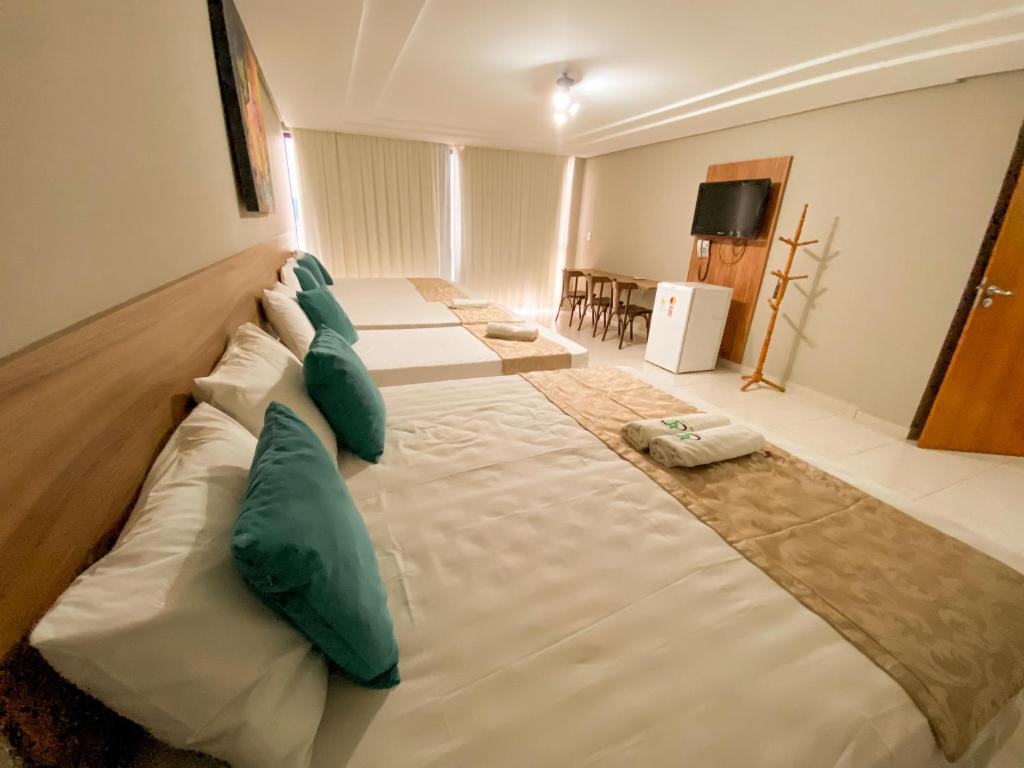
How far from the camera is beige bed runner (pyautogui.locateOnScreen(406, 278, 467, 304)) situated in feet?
12.7

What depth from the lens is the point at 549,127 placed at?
4359mm

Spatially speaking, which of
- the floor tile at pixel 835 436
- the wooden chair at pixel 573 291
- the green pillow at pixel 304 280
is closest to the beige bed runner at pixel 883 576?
the floor tile at pixel 835 436

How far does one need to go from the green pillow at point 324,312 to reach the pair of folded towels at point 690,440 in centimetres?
154

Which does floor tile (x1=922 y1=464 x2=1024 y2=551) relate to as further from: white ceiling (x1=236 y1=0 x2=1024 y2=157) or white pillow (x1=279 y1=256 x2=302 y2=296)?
white pillow (x1=279 y1=256 x2=302 y2=296)

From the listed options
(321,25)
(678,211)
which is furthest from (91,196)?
(678,211)

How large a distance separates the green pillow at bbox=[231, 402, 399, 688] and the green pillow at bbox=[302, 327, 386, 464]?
48cm

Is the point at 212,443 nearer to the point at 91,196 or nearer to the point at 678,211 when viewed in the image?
the point at 91,196

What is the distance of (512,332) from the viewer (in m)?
2.67

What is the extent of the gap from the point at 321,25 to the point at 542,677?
9.93ft

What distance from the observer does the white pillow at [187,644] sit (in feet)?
1.41

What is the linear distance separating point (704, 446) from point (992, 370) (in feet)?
8.74

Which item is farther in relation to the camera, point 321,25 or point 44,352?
point 321,25

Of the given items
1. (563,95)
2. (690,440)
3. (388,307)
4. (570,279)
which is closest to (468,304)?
(388,307)

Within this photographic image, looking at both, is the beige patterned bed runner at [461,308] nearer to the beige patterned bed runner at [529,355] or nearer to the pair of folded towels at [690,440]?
the beige patterned bed runner at [529,355]
